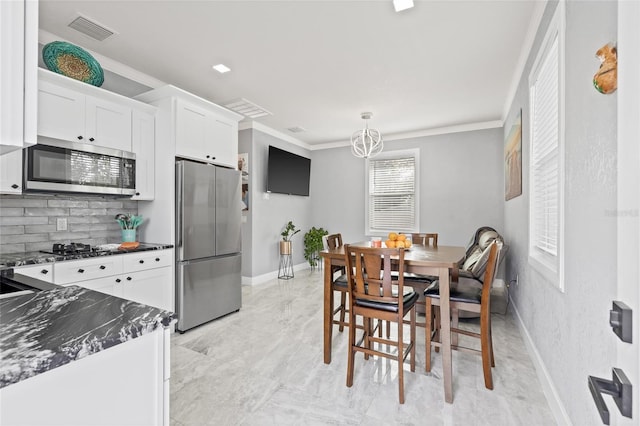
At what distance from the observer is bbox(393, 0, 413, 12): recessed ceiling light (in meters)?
2.18

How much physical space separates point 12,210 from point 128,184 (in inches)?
33.0

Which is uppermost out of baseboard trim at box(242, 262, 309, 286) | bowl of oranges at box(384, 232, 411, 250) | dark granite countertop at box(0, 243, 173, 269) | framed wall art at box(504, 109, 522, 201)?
framed wall art at box(504, 109, 522, 201)

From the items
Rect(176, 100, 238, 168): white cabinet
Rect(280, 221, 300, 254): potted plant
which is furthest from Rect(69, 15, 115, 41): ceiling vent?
Rect(280, 221, 300, 254): potted plant

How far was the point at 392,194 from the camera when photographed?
5855mm

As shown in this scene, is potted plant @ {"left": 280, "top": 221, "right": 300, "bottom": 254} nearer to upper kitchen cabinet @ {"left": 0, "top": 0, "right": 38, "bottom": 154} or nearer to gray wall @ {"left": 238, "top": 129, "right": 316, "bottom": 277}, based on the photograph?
gray wall @ {"left": 238, "top": 129, "right": 316, "bottom": 277}

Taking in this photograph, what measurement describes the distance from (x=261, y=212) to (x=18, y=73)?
478 centimetres

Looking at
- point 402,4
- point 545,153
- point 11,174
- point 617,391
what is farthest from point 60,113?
point 545,153

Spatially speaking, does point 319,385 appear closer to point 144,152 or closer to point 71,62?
point 144,152

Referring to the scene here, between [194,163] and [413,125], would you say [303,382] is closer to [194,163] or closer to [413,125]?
[194,163]

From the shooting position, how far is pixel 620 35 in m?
0.55

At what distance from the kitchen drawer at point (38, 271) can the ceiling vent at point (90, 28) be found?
6.25 feet

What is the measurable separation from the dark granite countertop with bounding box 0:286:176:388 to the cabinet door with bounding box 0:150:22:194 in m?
1.66

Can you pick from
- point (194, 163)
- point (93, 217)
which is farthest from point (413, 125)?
point (93, 217)

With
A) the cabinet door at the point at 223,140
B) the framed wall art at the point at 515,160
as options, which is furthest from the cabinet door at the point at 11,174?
the framed wall art at the point at 515,160
